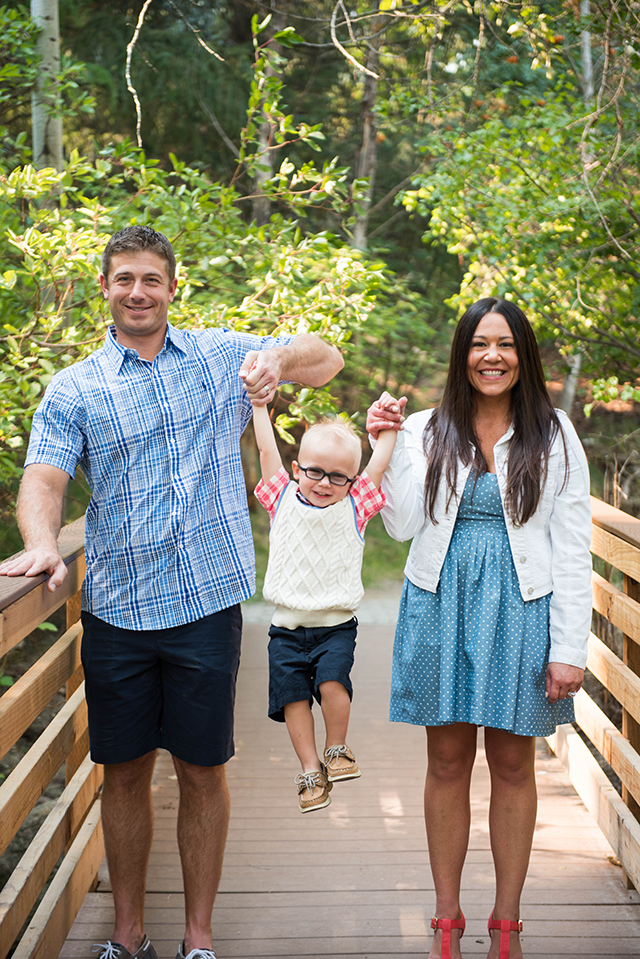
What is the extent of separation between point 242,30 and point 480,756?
8062 mm

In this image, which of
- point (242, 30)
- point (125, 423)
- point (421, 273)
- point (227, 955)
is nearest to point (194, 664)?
point (125, 423)

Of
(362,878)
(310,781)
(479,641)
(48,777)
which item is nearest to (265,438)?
(479,641)

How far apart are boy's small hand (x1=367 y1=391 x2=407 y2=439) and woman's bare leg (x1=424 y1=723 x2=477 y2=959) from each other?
762 millimetres

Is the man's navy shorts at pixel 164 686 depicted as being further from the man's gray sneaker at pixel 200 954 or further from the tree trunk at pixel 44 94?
the tree trunk at pixel 44 94

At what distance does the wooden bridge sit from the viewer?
7.12 ft

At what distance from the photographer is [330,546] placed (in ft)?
7.24

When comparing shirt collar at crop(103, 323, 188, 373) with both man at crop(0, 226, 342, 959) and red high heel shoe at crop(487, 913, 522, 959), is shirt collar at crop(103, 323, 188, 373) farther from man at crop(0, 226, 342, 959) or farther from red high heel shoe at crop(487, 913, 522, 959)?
red high heel shoe at crop(487, 913, 522, 959)

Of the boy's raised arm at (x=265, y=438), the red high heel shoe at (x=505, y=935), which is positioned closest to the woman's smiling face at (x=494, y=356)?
the boy's raised arm at (x=265, y=438)

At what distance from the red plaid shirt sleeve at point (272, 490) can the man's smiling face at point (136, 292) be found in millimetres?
460

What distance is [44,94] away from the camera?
407 cm

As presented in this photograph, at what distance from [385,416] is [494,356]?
0.30 metres

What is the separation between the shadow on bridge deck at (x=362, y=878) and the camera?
247 centimetres

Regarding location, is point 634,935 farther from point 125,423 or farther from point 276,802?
point 125,423

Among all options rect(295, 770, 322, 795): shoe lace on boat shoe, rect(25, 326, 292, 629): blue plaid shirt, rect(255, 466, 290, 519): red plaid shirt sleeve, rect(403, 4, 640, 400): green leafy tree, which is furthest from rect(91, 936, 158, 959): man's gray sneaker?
rect(403, 4, 640, 400): green leafy tree
